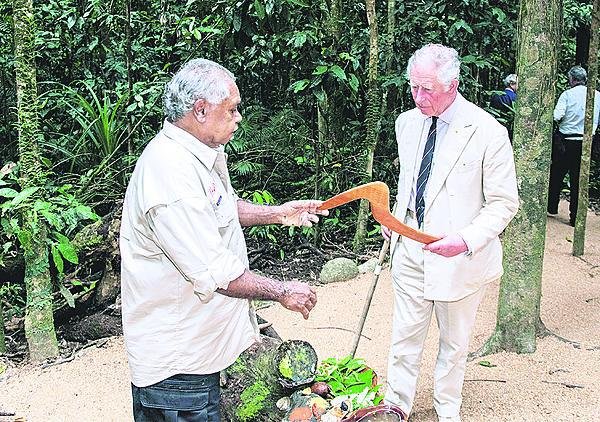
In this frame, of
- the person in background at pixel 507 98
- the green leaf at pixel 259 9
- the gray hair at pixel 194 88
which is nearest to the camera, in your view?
the gray hair at pixel 194 88

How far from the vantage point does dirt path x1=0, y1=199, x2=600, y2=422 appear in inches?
140

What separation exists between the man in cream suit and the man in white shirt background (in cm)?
506

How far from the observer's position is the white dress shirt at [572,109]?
7.67 meters

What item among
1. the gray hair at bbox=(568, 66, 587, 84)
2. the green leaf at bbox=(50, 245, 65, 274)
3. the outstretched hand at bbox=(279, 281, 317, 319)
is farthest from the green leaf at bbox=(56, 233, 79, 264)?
the gray hair at bbox=(568, 66, 587, 84)

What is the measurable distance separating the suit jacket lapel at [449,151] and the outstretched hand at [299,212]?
20.0 inches

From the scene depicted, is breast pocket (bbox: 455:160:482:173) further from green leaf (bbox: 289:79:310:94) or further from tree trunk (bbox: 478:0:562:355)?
green leaf (bbox: 289:79:310:94)

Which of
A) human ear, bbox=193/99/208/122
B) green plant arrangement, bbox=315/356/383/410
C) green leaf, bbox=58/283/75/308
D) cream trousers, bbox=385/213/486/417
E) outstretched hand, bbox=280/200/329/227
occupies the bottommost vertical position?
green leaf, bbox=58/283/75/308

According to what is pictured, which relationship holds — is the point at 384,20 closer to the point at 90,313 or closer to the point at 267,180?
the point at 267,180

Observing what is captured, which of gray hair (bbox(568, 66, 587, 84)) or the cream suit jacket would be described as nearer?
the cream suit jacket

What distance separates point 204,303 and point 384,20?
648 cm

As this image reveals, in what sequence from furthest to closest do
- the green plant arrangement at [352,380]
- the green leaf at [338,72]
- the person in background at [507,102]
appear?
the person in background at [507,102] → the green leaf at [338,72] → the green plant arrangement at [352,380]

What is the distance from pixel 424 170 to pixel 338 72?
9.28ft

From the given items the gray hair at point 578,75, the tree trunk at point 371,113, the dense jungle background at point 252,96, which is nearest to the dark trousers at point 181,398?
the dense jungle background at point 252,96

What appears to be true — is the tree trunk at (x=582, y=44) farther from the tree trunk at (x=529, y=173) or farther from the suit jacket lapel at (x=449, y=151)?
the suit jacket lapel at (x=449, y=151)
